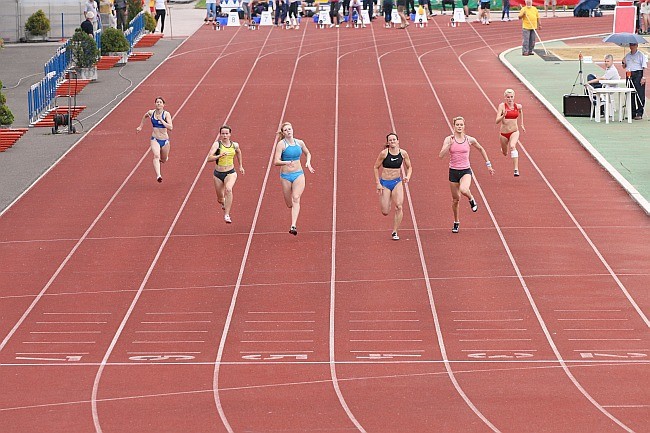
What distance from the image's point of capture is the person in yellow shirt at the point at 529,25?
41.4 m

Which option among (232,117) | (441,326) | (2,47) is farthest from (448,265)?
(2,47)

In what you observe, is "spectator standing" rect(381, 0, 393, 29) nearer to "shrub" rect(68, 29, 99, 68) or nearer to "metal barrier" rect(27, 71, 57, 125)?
"shrub" rect(68, 29, 99, 68)

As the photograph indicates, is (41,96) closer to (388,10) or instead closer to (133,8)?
(133,8)

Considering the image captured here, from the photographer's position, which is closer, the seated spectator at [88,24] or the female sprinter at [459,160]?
the female sprinter at [459,160]

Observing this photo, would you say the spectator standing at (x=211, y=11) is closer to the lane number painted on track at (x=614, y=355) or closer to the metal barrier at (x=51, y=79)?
the metal barrier at (x=51, y=79)

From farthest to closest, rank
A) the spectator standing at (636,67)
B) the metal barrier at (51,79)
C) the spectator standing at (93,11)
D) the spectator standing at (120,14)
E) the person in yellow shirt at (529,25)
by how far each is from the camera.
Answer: the spectator standing at (120,14)
the spectator standing at (93,11)
the person in yellow shirt at (529,25)
the metal barrier at (51,79)
the spectator standing at (636,67)

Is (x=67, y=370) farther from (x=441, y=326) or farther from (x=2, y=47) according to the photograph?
(x=2, y=47)

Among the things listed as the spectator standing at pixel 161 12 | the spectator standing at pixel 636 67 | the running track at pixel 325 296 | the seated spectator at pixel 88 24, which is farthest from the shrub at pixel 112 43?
the spectator standing at pixel 636 67

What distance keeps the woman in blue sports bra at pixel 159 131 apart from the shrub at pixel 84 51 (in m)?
14.6

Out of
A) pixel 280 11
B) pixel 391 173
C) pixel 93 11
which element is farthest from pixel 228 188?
pixel 280 11

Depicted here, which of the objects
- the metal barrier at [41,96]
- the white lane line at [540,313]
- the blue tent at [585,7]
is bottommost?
the white lane line at [540,313]

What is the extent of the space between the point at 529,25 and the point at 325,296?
26.0m

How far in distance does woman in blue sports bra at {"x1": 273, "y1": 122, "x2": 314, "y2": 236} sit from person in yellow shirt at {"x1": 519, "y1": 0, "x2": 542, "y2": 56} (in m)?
22.9

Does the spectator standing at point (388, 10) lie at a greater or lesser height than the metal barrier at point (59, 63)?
greater
